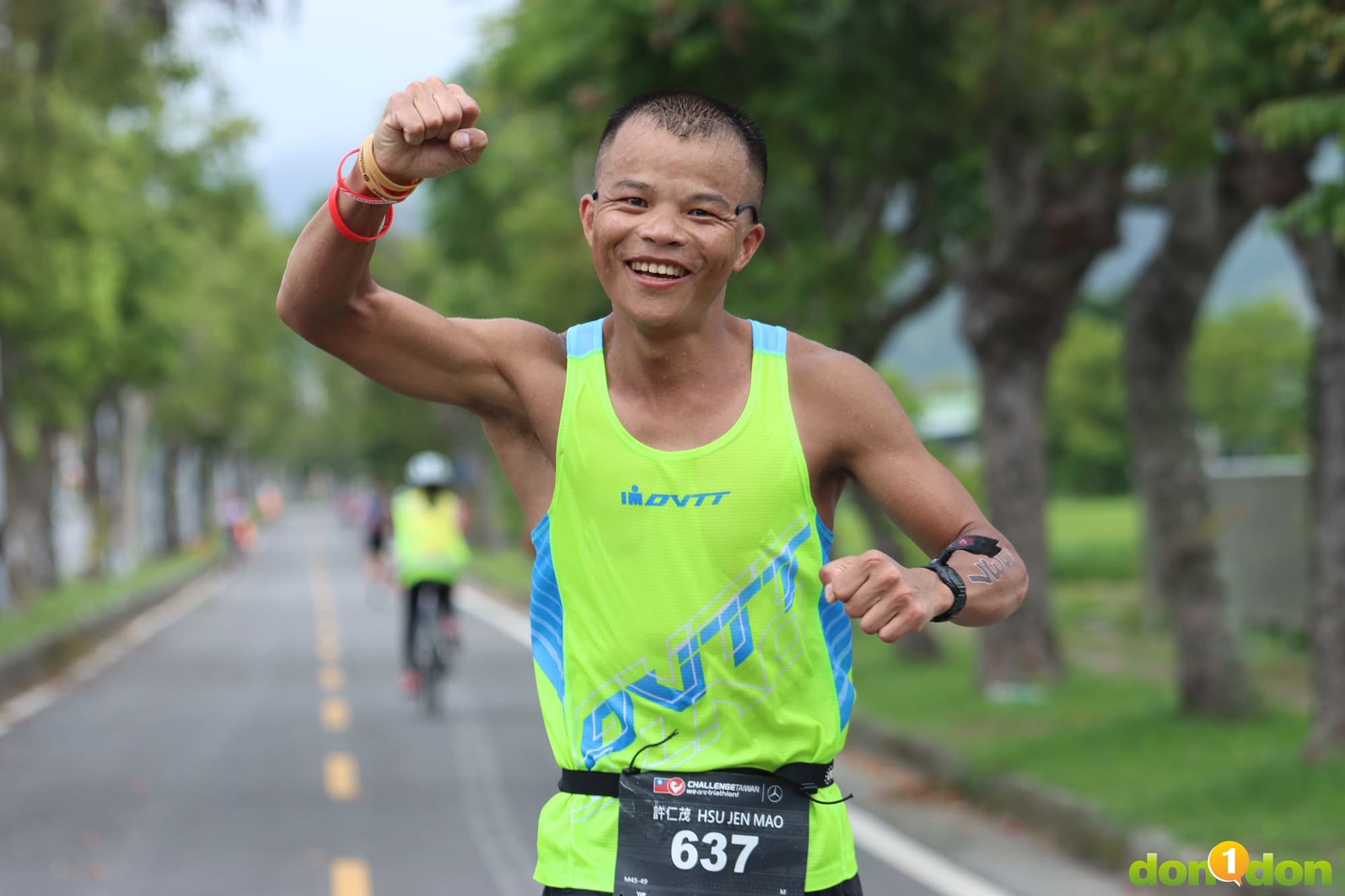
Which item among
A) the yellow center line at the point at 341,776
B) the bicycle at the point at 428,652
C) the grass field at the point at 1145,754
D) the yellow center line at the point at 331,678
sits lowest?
the yellow center line at the point at 331,678

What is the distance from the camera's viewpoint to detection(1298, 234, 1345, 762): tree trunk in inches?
368

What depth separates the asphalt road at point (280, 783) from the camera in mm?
8836

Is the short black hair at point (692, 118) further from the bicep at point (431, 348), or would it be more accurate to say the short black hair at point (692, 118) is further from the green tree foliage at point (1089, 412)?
the green tree foliage at point (1089, 412)

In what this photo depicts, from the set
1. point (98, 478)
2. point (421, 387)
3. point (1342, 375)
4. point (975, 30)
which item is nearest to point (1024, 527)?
point (975, 30)

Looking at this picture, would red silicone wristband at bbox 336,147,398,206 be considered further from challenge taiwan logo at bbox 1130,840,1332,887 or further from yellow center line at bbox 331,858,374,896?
yellow center line at bbox 331,858,374,896

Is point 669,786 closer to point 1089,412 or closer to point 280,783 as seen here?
point 280,783

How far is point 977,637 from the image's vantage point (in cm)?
1425

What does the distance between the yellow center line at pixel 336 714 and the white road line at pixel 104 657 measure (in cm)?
242

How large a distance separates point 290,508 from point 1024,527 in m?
165

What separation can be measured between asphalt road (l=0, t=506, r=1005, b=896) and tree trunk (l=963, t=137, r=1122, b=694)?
3682 mm

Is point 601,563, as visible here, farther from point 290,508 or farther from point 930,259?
point 290,508

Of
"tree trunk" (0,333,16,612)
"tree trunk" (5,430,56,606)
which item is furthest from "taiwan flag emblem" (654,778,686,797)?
"tree trunk" (5,430,56,606)

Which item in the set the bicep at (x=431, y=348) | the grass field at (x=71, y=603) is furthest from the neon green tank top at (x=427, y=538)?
the bicep at (x=431, y=348)

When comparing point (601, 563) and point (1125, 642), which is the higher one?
point (601, 563)
